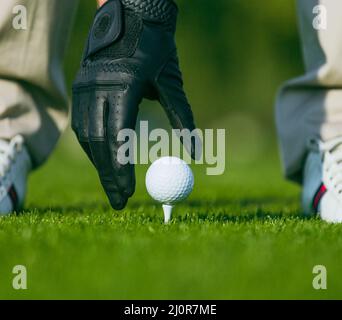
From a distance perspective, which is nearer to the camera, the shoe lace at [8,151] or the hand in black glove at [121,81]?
the hand in black glove at [121,81]

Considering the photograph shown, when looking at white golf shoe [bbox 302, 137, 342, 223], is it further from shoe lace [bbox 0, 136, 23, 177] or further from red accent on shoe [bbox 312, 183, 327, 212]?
shoe lace [bbox 0, 136, 23, 177]

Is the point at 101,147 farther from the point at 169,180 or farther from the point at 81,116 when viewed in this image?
the point at 169,180

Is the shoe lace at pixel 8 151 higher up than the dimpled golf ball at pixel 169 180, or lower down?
higher up

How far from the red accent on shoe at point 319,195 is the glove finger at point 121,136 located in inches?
36.6

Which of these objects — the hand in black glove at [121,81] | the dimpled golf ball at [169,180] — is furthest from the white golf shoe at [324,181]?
the hand in black glove at [121,81]

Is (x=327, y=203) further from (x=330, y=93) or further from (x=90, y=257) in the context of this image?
(x=90, y=257)

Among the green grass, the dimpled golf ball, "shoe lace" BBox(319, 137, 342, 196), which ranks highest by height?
"shoe lace" BBox(319, 137, 342, 196)

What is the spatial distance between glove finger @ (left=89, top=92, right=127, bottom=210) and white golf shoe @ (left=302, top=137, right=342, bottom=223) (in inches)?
35.0

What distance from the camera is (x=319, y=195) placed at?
2986 millimetres

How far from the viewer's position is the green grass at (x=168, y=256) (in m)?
1.71

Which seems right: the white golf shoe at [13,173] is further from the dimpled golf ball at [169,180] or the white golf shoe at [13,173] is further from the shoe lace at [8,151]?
the dimpled golf ball at [169,180]

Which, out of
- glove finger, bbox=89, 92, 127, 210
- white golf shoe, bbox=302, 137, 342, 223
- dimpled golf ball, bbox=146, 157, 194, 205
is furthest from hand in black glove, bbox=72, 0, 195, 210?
white golf shoe, bbox=302, 137, 342, 223

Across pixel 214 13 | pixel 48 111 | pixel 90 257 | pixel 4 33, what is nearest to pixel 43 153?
pixel 48 111

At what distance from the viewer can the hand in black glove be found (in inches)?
97.0
